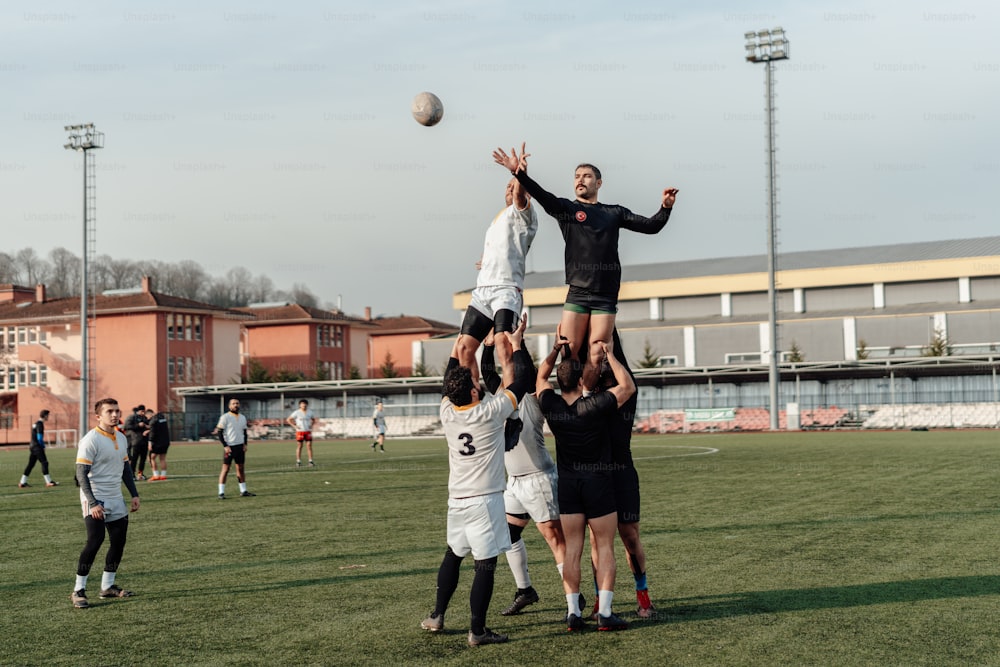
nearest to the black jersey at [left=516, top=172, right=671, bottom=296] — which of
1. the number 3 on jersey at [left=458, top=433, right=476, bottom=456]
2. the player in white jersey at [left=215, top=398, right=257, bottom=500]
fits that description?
the number 3 on jersey at [left=458, top=433, right=476, bottom=456]

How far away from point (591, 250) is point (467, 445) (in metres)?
2.37

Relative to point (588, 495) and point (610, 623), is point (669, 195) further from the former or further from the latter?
point (610, 623)

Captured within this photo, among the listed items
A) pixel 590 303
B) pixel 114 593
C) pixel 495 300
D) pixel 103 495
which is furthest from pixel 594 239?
pixel 114 593

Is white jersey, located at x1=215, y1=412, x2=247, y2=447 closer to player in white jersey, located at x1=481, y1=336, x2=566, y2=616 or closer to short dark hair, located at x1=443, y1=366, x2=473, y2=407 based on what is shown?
player in white jersey, located at x1=481, y1=336, x2=566, y2=616

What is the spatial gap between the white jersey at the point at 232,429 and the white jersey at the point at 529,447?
45.9ft

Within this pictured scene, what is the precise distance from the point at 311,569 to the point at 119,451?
243 centimetres

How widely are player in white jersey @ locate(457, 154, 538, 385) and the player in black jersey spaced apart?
1.35 ft

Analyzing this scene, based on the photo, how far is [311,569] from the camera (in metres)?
11.1

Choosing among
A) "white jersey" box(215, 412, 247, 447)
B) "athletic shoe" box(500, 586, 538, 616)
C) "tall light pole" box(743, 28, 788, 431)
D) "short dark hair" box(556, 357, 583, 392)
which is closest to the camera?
"short dark hair" box(556, 357, 583, 392)

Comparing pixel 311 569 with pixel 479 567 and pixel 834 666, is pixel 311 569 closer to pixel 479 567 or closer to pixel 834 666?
pixel 479 567

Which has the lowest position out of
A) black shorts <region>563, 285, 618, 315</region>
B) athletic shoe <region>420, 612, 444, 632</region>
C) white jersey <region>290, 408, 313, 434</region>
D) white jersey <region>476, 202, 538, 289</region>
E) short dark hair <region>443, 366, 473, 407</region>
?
athletic shoe <region>420, 612, 444, 632</region>

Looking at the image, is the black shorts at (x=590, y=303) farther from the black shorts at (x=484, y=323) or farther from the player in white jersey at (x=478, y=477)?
the player in white jersey at (x=478, y=477)

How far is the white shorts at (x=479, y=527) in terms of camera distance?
759cm

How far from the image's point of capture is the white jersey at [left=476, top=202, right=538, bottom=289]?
9267 mm
